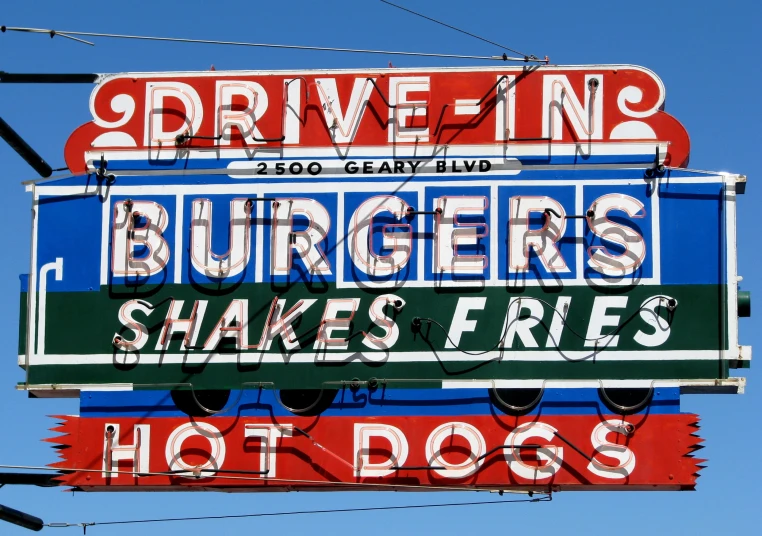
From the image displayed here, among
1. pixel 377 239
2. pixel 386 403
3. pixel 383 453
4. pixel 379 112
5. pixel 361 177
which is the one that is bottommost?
pixel 383 453

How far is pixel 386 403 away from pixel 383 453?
0.68 m

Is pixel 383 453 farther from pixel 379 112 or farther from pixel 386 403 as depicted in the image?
pixel 379 112

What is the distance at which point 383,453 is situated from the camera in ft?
78.9

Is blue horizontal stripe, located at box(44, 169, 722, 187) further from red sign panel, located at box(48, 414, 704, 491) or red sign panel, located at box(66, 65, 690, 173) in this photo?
red sign panel, located at box(48, 414, 704, 491)

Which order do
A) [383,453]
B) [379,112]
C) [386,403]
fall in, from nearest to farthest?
[383,453] < [386,403] < [379,112]

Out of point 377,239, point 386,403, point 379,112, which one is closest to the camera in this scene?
point 386,403

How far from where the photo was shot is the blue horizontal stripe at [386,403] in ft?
79.1

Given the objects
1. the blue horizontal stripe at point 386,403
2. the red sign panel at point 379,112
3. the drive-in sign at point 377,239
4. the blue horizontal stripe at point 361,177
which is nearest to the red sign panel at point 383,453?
the blue horizontal stripe at point 386,403

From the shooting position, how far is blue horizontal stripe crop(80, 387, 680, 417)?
79.1 feet

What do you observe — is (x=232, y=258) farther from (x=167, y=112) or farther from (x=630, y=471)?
(x=630, y=471)

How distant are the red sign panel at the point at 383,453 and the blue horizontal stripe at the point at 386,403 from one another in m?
0.10

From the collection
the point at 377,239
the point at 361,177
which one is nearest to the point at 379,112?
the point at 361,177

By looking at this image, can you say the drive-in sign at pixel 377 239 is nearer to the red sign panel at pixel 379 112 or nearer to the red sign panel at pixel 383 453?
the red sign panel at pixel 379 112

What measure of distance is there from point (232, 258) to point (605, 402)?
5383 mm
